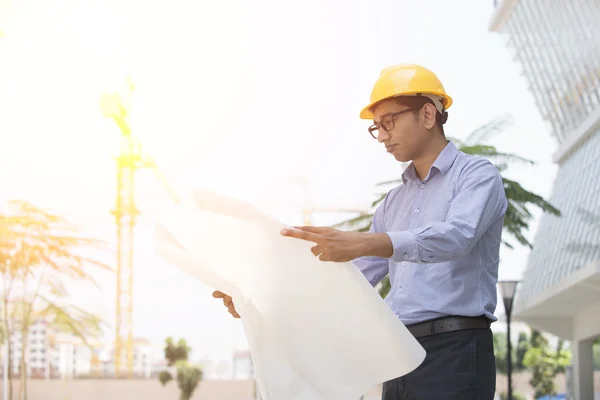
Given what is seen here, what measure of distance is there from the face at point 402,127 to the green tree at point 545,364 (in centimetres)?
5851

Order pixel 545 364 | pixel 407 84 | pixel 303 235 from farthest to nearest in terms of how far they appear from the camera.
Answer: pixel 545 364, pixel 407 84, pixel 303 235

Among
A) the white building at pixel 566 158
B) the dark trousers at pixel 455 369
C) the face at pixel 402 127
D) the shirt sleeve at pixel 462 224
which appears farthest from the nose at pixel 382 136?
the white building at pixel 566 158

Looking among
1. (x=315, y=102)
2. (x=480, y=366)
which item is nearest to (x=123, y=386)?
(x=315, y=102)

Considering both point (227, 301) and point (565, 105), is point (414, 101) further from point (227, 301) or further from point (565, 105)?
point (565, 105)

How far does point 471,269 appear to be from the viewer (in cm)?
286

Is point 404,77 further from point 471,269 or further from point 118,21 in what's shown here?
point 118,21

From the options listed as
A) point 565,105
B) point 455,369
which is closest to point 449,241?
point 455,369

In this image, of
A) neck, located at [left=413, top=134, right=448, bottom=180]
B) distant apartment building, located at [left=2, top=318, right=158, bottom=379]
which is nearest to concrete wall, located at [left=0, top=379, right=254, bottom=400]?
distant apartment building, located at [left=2, top=318, right=158, bottom=379]

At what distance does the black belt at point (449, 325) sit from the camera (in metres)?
2.84

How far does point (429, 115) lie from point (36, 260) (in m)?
48.8

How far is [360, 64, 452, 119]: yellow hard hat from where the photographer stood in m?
2.96

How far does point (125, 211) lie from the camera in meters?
83.8

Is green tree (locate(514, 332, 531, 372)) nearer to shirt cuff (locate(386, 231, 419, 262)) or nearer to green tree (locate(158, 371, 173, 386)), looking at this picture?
green tree (locate(158, 371, 173, 386))

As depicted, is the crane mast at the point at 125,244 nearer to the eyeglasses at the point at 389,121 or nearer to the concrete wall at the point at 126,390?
the concrete wall at the point at 126,390
